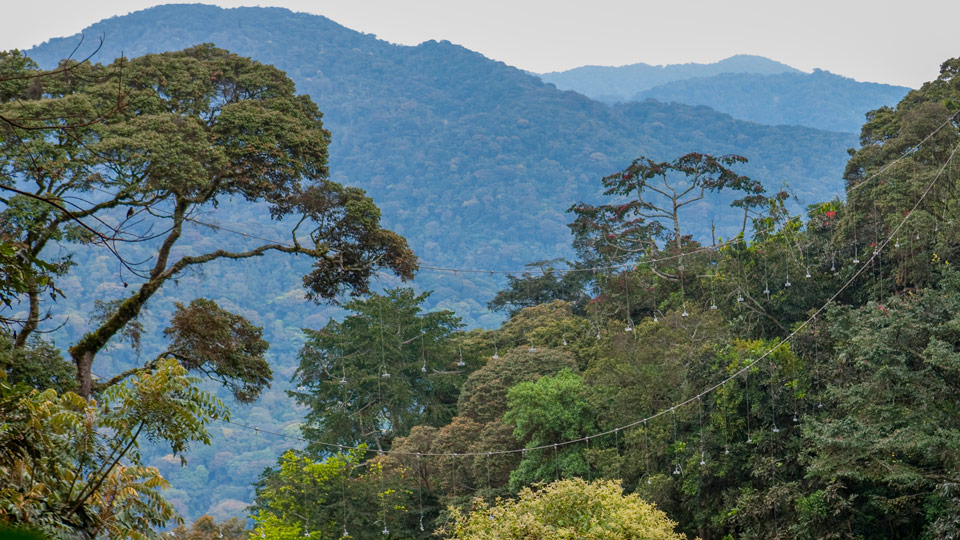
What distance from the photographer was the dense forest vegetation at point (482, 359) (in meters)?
4.96

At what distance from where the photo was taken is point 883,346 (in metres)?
11.8

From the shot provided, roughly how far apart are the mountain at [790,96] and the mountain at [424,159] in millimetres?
31460

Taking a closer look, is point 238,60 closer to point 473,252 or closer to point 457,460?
point 457,460

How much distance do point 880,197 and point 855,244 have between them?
1.15m

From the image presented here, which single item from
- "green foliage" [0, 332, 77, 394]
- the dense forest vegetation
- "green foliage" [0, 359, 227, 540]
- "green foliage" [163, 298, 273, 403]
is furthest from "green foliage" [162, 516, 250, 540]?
"green foliage" [0, 359, 227, 540]

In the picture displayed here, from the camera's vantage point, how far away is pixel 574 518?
11703 mm

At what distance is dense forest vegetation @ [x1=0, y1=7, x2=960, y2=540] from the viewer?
16.3 feet

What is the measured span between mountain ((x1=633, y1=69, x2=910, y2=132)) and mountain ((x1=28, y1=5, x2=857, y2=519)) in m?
31.5

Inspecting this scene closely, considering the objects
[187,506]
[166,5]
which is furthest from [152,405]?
[166,5]

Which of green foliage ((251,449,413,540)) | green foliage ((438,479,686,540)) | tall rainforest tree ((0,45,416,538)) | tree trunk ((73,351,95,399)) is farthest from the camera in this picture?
green foliage ((251,449,413,540))

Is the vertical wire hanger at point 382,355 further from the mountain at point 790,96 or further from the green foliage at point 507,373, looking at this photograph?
the mountain at point 790,96

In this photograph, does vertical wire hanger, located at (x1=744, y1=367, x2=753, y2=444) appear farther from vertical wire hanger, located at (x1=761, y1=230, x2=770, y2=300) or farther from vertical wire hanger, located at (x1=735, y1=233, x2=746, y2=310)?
vertical wire hanger, located at (x1=735, y1=233, x2=746, y2=310)

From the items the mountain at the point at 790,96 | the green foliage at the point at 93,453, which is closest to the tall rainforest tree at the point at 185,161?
the green foliage at the point at 93,453

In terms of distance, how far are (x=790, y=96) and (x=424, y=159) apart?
250 feet
